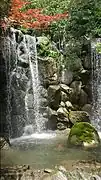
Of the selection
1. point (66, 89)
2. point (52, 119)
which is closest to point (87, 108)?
point (66, 89)

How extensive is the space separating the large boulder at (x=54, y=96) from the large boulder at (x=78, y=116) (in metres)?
0.74

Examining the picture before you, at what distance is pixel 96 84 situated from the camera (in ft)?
50.1

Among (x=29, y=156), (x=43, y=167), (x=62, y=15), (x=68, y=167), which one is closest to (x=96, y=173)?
(x=68, y=167)

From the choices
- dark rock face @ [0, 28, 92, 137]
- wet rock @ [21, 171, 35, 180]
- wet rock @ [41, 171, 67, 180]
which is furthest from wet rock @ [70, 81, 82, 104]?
wet rock @ [41, 171, 67, 180]

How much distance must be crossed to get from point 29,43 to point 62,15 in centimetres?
280

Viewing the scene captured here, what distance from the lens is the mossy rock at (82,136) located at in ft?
37.0

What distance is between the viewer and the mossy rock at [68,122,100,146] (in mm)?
11281

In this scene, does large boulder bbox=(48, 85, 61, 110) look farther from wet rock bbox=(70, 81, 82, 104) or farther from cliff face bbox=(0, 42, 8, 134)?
cliff face bbox=(0, 42, 8, 134)

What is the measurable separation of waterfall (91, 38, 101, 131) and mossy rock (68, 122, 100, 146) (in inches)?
130

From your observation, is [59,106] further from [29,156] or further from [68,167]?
[68,167]

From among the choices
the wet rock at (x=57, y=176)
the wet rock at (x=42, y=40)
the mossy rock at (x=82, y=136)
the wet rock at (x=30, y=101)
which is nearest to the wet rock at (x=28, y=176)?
the wet rock at (x=57, y=176)

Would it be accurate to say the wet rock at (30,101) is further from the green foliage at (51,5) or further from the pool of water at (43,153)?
the green foliage at (51,5)

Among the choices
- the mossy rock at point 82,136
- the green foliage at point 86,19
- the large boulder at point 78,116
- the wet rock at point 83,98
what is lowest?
the large boulder at point 78,116

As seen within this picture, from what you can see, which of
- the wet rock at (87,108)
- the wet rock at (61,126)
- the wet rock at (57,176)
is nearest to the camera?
the wet rock at (57,176)
